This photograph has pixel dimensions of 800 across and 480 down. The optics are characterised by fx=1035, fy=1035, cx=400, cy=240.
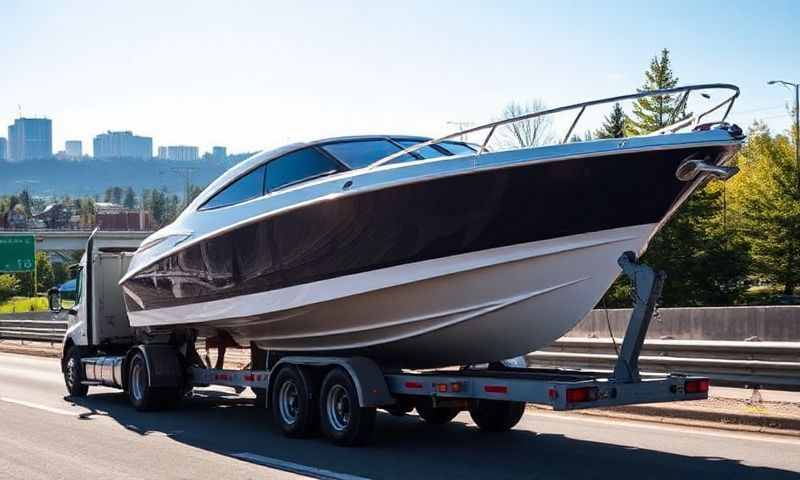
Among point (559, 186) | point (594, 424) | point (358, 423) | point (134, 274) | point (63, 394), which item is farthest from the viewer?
point (63, 394)

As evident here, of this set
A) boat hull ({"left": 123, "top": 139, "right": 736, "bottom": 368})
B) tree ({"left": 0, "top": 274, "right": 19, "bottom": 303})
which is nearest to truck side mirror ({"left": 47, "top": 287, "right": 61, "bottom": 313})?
boat hull ({"left": 123, "top": 139, "right": 736, "bottom": 368})

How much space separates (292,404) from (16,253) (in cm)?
3837

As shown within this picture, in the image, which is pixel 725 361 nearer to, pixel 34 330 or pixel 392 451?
pixel 392 451

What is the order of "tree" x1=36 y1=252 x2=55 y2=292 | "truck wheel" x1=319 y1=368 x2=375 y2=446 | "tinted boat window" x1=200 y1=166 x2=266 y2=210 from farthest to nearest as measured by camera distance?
"tree" x1=36 y1=252 x2=55 y2=292 → "tinted boat window" x1=200 y1=166 x2=266 y2=210 → "truck wheel" x1=319 y1=368 x2=375 y2=446

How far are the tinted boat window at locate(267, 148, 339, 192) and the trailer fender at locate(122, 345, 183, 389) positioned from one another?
381 cm

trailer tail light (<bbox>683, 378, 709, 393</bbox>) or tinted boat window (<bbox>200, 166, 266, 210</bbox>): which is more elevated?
tinted boat window (<bbox>200, 166, 266, 210</bbox>)

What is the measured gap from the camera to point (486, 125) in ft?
32.0

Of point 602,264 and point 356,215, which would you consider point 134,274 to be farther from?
point 602,264

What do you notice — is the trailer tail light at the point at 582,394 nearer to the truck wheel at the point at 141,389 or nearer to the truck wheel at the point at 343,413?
the truck wheel at the point at 343,413

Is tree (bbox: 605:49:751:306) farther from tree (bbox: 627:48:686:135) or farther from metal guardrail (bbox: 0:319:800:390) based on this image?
metal guardrail (bbox: 0:319:800:390)

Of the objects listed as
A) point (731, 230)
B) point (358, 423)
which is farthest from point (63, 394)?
point (731, 230)

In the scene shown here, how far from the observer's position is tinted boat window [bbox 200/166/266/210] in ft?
40.3

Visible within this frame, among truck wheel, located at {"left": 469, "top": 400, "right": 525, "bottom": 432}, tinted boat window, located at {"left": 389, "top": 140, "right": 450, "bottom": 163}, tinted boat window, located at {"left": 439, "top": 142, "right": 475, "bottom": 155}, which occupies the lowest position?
truck wheel, located at {"left": 469, "top": 400, "right": 525, "bottom": 432}

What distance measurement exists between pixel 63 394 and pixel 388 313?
8.97m
